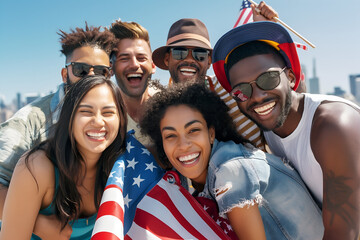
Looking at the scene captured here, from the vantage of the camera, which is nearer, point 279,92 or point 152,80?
point 279,92

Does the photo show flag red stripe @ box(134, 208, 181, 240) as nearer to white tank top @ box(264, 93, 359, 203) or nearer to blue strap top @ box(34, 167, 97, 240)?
blue strap top @ box(34, 167, 97, 240)

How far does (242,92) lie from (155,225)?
167cm

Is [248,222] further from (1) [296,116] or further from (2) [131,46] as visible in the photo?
(2) [131,46]

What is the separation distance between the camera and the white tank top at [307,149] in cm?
302

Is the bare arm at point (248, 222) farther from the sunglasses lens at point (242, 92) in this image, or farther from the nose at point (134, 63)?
the nose at point (134, 63)

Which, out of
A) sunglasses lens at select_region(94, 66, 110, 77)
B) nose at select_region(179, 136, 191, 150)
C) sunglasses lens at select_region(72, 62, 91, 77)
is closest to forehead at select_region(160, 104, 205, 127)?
nose at select_region(179, 136, 191, 150)

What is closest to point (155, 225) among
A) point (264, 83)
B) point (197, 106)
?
point (197, 106)

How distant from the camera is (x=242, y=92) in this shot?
128 inches

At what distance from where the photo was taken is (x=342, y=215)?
258 centimetres

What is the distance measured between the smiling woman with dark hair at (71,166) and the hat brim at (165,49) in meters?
2.20

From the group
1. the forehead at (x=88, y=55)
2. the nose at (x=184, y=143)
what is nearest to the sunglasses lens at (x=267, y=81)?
the nose at (x=184, y=143)

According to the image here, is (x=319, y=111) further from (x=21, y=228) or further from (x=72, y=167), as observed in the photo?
(x=21, y=228)

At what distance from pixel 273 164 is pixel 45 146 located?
248 centimetres

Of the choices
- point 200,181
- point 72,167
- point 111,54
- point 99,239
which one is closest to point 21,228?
point 72,167
